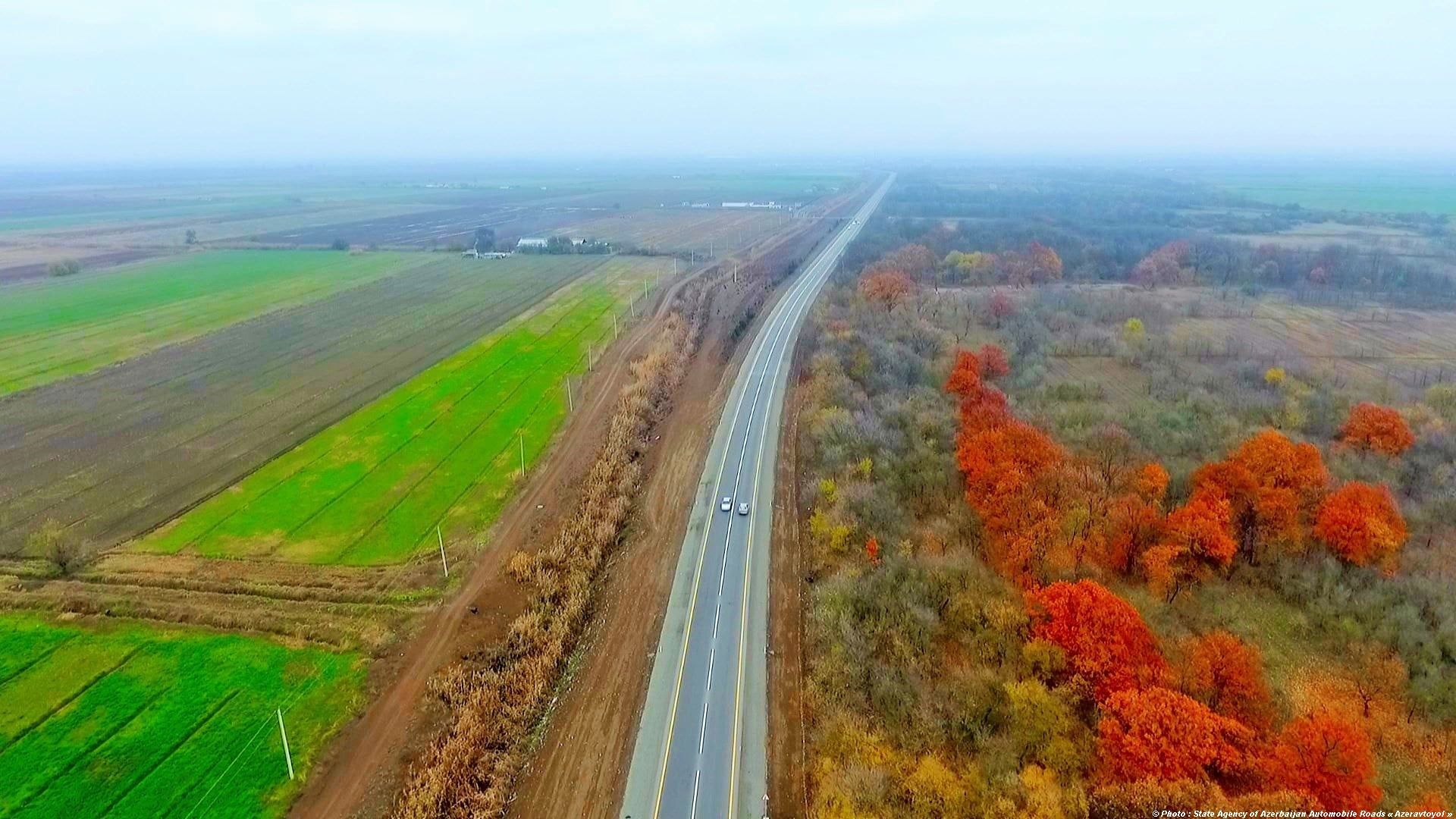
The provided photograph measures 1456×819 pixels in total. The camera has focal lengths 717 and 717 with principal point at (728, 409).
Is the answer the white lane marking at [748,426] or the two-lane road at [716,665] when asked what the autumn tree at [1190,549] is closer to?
the two-lane road at [716,665]

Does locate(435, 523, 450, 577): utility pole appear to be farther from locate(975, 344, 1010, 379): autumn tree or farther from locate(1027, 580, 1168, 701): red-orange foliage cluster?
locate(975, 344, 1010, 379): autumn tree

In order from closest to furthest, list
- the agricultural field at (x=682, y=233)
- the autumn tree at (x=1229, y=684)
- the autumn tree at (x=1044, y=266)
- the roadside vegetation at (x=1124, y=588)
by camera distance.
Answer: the roadside vegetation at (x=1124, y=588) → the autumn tree at (x=1229, y=684) → the autumn tree at (x=1044, y=266) → the agricultural field at (x=682, y=233)

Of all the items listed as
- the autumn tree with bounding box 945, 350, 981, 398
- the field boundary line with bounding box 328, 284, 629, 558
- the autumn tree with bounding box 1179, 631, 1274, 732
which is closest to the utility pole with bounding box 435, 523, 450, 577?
the field boundary line with bounding box 328, 284, 629, 558

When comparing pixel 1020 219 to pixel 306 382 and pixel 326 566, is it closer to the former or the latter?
pixel 306 382

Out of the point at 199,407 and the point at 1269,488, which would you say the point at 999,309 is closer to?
the point at 1269,488

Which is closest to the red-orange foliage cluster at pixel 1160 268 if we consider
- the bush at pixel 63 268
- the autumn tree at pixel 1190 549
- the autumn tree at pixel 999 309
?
the autumn tree at pixel 999 309

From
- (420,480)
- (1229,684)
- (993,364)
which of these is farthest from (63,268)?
(1229,684)

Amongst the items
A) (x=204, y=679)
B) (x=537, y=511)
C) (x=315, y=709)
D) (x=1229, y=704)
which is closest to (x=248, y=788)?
(x=315, y=709)
